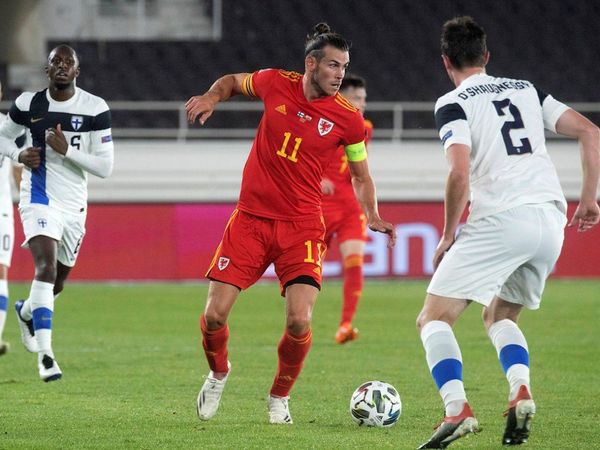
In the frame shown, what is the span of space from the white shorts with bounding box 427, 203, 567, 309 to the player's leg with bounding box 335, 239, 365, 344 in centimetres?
470

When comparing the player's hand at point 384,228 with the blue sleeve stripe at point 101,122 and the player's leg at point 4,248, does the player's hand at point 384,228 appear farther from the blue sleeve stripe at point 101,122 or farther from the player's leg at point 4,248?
the player's leg at point 4,248

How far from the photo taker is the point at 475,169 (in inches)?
209

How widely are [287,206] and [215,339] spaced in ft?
2.62

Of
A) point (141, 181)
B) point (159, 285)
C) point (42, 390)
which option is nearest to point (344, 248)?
point (42, 390)

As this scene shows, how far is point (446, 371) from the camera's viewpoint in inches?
200

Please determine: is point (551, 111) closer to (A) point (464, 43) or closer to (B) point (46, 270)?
(A) point (464, 43)

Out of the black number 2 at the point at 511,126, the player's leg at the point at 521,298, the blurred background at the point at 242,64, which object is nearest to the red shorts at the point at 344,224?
the player's leg at the point at 521,298

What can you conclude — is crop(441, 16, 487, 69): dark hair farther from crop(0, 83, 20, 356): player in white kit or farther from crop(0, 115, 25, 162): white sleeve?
crop(0, 83, 20, 356): player in white kit

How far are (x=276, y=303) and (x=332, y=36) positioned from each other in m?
8.20

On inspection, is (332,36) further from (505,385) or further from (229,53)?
(229,53)

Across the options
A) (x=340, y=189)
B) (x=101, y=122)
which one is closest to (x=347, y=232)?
(x=340, y=189)

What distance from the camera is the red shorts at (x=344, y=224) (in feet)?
33.6

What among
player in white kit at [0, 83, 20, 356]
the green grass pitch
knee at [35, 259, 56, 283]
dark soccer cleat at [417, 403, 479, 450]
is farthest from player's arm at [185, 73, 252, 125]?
player in white kit at [0, 83, 20, 356]

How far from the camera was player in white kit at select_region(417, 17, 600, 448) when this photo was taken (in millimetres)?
5129
